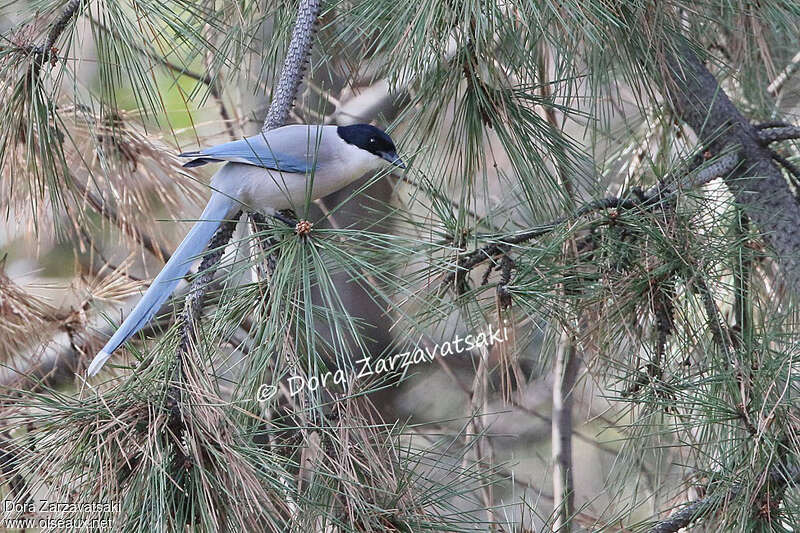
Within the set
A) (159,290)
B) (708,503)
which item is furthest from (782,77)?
(159,290)

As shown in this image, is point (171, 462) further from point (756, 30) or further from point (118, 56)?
point (756, 30)

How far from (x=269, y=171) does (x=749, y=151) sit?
2.35 feet

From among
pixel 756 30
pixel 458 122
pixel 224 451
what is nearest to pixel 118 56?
pixel 458 122

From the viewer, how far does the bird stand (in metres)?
0.86

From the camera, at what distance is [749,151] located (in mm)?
1179

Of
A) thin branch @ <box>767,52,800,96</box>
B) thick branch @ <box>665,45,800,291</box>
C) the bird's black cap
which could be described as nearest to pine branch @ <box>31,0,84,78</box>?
the bird's black cap

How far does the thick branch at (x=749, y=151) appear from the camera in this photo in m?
1.13

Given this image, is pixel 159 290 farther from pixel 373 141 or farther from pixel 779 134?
pixel 779 134

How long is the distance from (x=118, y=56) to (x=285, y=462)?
54 centimetres

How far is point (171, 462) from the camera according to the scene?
69 cm

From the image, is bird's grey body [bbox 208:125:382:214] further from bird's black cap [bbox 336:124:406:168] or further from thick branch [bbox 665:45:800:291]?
thick branch [bbox 665:45:800:291]

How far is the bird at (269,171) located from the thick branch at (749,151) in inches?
16.9

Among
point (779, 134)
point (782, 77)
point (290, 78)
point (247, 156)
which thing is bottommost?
point (247, 156)

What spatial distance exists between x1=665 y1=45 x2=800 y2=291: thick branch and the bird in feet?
1.41
